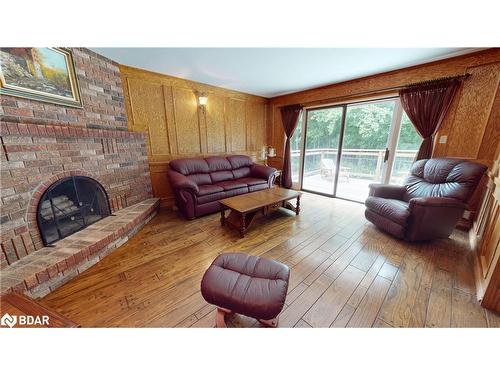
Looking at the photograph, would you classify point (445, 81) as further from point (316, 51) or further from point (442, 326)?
point (442, 326)

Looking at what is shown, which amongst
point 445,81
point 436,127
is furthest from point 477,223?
point 445,81

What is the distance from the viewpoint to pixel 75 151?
1941 mm

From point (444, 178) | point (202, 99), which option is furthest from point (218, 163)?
point (444, 178)

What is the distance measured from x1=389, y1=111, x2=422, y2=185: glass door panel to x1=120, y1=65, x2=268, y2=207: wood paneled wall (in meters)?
3.04

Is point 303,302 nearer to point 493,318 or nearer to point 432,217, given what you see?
point 493,318

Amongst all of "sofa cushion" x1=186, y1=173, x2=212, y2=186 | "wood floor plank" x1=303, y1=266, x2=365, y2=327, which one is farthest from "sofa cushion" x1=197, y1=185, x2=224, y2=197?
"wood floor plank" x1=303, y1=266, x2=365, y2=327

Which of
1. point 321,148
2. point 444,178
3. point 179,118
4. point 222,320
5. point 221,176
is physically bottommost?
point 222,320

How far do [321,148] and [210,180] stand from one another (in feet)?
8.84

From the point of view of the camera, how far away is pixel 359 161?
360 cm

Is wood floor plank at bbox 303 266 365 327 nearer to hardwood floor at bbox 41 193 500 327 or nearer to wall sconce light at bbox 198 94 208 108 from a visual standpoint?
hardwood floor at bbox 41 193 500 327

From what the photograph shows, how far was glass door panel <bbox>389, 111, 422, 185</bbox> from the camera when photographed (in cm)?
279
